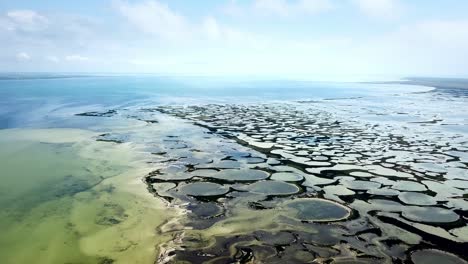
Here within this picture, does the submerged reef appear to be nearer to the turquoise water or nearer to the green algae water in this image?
the green algae water

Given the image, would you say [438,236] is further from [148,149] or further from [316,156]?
[148,149]

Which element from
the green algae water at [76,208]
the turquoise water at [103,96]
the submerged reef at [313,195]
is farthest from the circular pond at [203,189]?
the turquoise water at [103,96]

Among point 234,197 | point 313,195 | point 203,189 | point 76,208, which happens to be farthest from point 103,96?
point 313,195

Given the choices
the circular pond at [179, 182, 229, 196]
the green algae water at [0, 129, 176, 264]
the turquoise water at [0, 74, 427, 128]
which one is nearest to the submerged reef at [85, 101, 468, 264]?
the circular pond at [179, 182, 229, 196]

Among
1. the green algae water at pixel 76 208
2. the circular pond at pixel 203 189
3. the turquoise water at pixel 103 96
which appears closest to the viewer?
the green algae water at pixel 76 208

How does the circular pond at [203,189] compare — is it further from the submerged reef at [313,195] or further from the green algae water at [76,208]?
the green algae water at [76,208]

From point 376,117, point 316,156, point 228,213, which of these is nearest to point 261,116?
point 376,117
